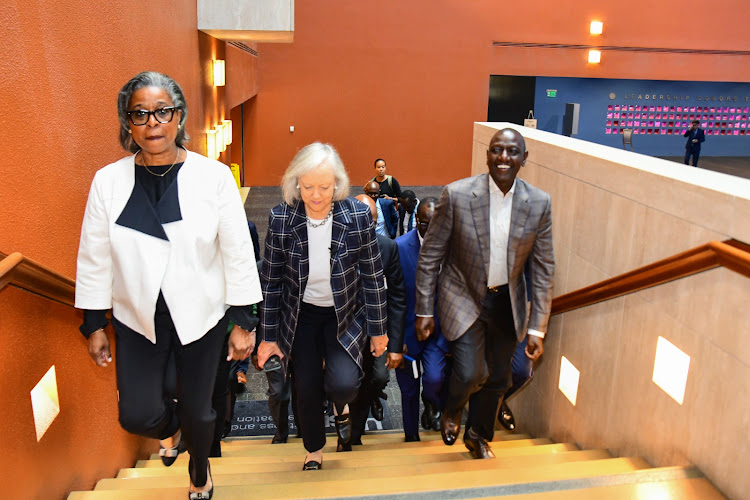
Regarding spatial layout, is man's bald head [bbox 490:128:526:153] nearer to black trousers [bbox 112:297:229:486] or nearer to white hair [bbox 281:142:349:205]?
white hair [bbox 281:142:349:205]

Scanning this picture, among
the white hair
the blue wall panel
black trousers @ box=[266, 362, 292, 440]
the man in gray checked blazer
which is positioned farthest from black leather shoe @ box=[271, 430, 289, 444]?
the blue wall panel

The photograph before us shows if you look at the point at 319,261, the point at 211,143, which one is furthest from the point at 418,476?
the point at 211,143

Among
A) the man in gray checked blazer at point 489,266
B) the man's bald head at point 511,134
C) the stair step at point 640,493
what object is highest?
the man's bald head at point 511,134

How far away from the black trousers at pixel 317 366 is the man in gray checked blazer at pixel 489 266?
1.64 ft

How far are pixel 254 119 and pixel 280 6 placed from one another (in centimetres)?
871

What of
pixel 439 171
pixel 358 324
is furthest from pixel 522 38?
pixel 358 324

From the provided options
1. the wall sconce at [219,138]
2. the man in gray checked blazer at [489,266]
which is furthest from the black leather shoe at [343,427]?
the wall sconce at [219,138]

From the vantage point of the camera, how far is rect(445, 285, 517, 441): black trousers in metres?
3.41

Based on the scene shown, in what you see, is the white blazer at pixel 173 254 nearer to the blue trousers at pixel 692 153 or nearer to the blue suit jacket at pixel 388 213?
the blue suit jacket at pixel 388 213

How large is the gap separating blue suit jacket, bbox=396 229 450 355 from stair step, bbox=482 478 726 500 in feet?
4.42

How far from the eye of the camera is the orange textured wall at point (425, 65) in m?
15.2

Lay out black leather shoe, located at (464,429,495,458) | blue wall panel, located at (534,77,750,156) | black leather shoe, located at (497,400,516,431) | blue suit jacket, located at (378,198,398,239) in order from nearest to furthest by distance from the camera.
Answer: black leather shoe, located at (464,429,495,458) → black leather shoe, located at (497,400,516,431) → blue suit jacket, located at (378,198,398,239) → blue wall panel, located at (534,77,750,156)

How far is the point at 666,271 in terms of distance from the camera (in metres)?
3.01

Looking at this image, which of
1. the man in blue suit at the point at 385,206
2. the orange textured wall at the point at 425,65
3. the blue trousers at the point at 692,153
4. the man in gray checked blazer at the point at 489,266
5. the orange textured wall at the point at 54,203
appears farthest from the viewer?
the blue trousers at the point at 692,153
